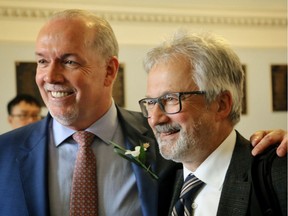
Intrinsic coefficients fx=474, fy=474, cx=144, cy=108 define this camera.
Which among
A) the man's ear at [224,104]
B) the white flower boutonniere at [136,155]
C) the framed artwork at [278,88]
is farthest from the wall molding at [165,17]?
the man's ear at [224,104]

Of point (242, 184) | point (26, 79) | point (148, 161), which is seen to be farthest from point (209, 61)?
point (26, 79)

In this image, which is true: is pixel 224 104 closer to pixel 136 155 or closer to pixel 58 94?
pixel 136 155

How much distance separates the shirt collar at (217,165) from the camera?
165 cm

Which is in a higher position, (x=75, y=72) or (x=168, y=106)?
(x=75, y=72)

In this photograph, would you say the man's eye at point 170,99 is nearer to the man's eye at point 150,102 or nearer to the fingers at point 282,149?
the man's eye at point 150,102

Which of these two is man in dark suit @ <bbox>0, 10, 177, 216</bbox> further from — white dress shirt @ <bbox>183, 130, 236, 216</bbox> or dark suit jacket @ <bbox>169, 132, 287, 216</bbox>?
dark suit jacket @ <bbox>169, 132, 287, 216</bbox>

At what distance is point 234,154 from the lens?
1640 mm

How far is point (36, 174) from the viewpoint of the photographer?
1.91 m

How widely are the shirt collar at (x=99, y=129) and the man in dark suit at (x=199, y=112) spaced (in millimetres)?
365

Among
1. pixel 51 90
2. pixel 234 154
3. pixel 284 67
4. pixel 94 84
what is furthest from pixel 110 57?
pixel 284 67

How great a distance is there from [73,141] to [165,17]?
5.05 m

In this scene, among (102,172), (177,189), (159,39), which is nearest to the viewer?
(177,189)

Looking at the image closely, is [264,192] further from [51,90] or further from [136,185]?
[51,90]

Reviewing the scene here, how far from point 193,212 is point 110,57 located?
78 centimetres
